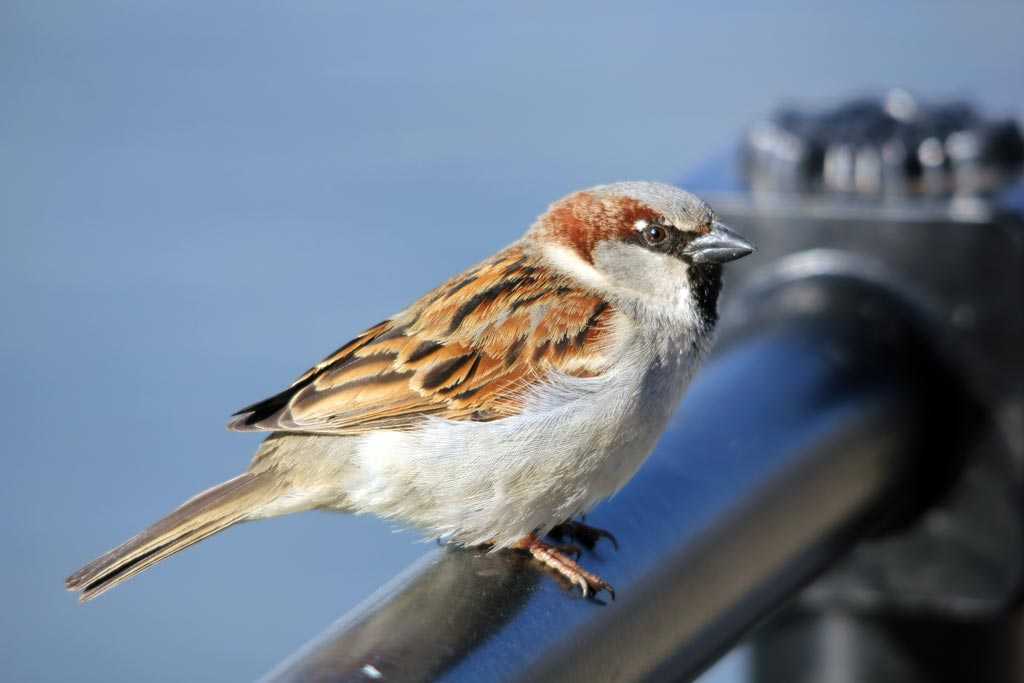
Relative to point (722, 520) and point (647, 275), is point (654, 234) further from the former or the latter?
point (722, 520)

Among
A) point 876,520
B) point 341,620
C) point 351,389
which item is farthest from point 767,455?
point 351,389

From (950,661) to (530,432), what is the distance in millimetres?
637

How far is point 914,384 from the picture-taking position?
2.04m

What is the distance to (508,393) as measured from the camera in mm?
2365

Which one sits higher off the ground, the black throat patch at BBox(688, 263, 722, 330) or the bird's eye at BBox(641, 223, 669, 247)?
the bird's eye at BBox(641, 223, 669, 247)

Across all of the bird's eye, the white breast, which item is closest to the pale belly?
the white breast

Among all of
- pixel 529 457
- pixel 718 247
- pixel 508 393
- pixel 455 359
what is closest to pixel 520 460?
pixel 529 457

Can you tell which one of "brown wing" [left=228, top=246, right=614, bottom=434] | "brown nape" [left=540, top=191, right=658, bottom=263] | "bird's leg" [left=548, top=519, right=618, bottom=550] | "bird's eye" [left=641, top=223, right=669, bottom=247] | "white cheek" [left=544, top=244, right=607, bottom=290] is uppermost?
"brown nape" [left=540, top=191, right=658, bottom=263]

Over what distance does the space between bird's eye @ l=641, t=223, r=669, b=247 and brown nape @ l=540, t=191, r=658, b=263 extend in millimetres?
14

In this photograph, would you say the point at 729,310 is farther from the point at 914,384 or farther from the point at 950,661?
the point at 950,661

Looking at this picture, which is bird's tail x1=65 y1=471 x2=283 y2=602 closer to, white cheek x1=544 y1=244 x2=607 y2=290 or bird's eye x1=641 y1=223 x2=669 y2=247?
white cheek x1=544 y1=244 x2=607 y2=290

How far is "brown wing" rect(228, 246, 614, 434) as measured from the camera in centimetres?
237

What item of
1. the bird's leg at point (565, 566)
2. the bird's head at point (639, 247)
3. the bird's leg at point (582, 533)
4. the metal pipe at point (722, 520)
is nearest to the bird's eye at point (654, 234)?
the bird's head at point (639, 247)

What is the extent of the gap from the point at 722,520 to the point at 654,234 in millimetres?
1012
